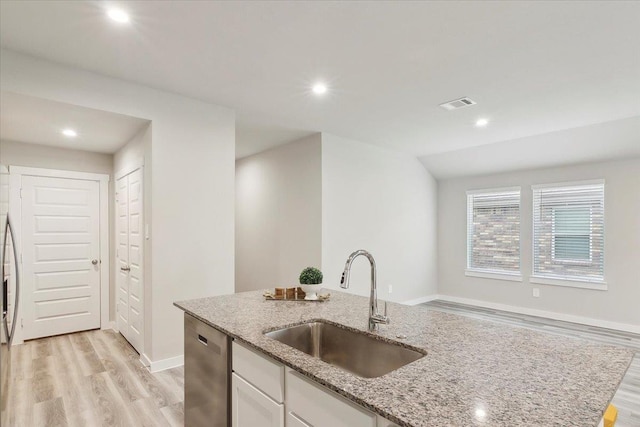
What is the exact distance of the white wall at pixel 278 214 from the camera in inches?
188

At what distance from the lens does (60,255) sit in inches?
173

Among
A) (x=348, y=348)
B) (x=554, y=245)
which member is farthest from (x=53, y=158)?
(x=554, y=245)

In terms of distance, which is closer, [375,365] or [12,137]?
[375,365]

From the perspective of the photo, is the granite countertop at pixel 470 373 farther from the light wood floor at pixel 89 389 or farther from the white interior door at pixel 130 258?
the white interior door at pixel 130 258

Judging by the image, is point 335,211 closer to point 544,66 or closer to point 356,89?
point 356,89

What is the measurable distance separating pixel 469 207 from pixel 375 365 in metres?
5.41

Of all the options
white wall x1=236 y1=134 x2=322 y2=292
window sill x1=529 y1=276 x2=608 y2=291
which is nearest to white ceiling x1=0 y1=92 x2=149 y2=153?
white wall x1=236 y1=134 x2=322 y2=292

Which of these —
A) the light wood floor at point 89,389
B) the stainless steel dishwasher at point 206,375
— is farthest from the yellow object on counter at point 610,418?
the light wood floor at point 89,389

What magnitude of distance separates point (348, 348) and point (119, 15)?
Result: 2.37 meters

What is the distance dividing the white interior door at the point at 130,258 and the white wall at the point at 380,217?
216 cm

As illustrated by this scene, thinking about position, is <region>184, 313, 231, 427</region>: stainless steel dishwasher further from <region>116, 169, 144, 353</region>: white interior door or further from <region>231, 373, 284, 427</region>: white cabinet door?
<region>116, 169, 144, 353</region>: white interior door

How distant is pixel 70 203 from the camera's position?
4.50 meters

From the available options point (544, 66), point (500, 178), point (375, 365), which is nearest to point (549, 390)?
point (375, 365)

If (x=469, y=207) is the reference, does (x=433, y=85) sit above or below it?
above
